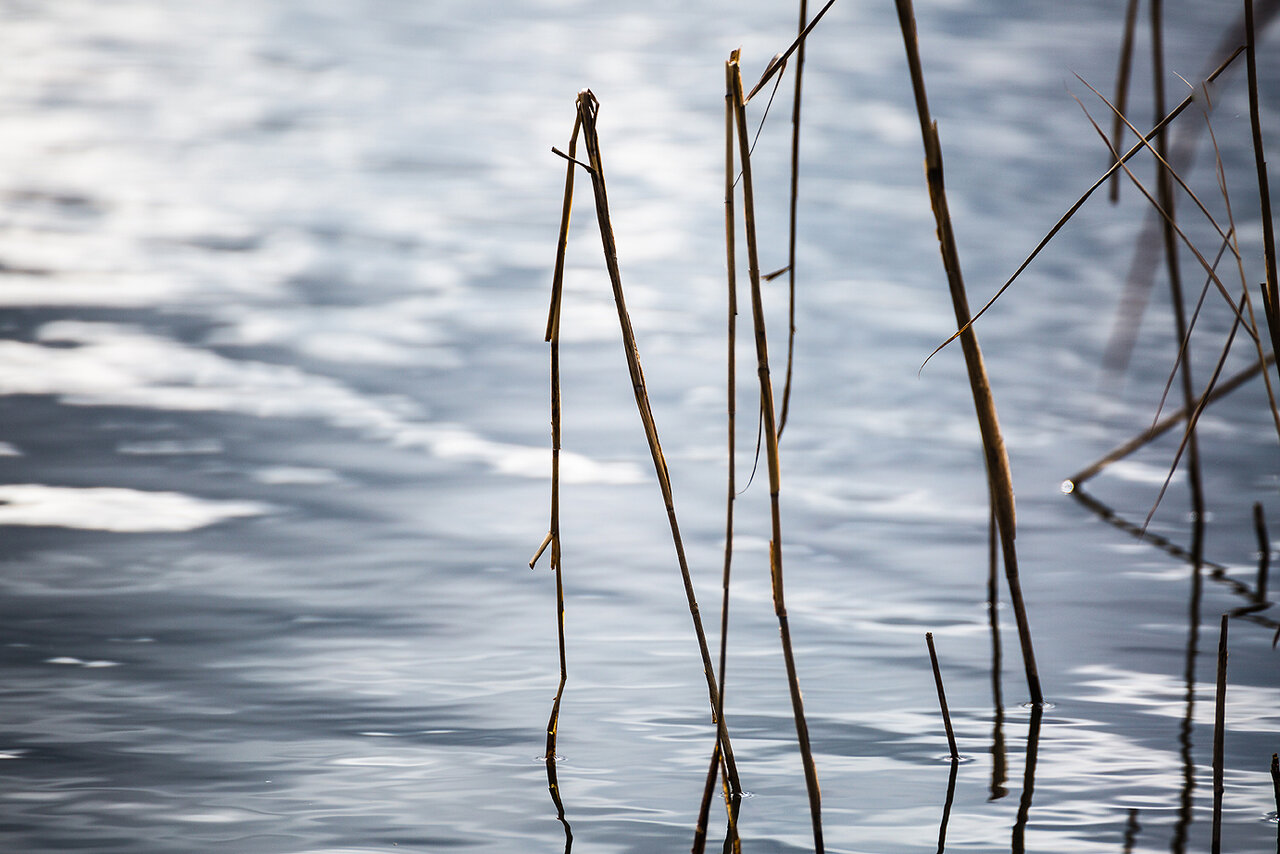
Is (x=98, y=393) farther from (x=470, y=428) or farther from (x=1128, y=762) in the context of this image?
(x=1128, y=762)

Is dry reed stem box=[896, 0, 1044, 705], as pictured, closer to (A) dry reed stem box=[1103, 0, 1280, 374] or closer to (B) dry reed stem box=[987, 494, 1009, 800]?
(B) dry reed stem box=[987, 494, 1009, 800]

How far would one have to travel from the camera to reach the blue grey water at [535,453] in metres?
1.03

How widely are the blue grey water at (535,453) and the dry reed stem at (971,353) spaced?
0.16m

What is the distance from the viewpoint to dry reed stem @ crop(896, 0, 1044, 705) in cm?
94

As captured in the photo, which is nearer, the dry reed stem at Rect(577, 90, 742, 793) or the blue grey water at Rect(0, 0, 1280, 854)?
the dry reed stem at Rect(577, 90, 742, 793)

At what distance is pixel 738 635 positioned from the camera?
4.42ft

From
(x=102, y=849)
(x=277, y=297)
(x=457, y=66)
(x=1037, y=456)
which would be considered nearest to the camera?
(x=102, y=849)

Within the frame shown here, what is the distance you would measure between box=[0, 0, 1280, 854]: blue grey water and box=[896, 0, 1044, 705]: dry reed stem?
0.52 feet

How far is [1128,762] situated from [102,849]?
73 centimetres

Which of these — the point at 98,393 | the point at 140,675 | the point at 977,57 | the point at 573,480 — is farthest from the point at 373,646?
the point at 977,57

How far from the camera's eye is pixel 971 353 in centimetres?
100

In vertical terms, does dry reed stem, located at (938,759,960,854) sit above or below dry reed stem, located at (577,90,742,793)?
below

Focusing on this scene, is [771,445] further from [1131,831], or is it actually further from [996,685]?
[996,685]

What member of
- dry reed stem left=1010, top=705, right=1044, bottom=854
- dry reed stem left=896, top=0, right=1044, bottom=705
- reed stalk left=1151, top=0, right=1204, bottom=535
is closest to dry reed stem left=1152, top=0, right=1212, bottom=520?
reed stalk left=1151, top=0, right=1204, bottom=535
